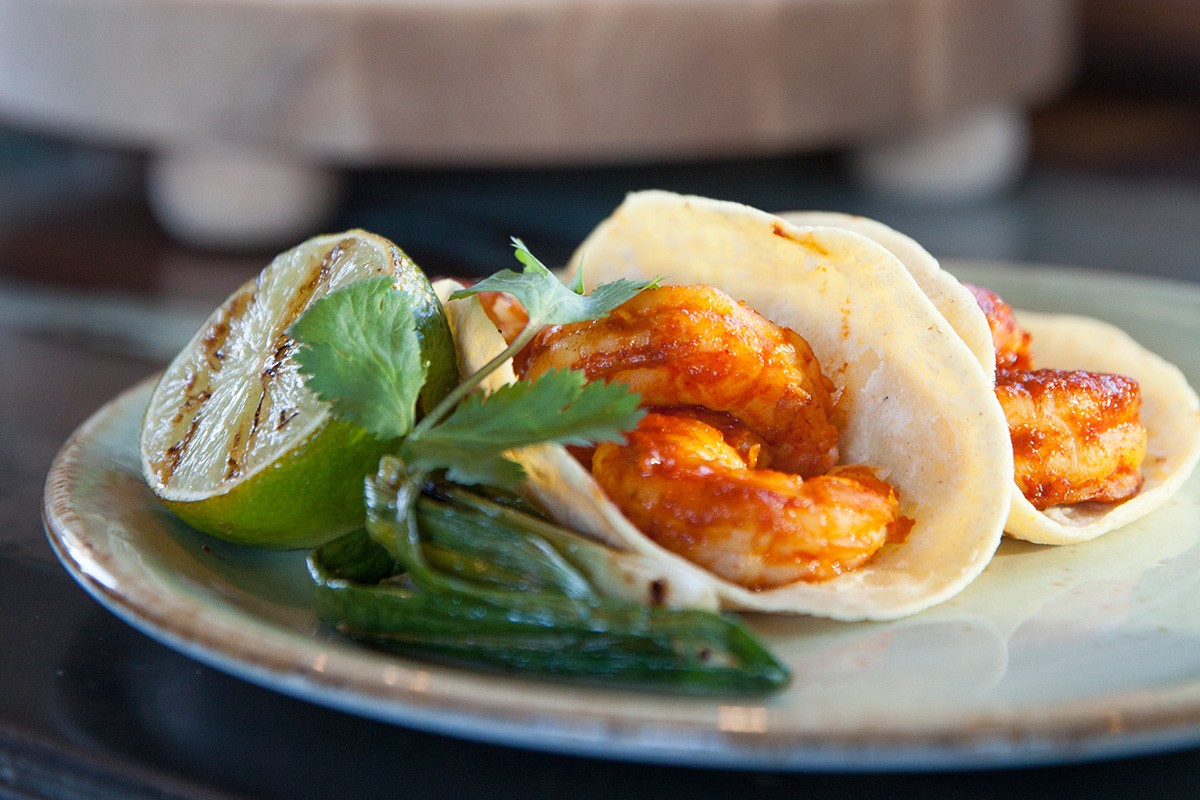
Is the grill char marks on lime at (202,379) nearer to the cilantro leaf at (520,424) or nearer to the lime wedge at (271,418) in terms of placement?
the lime wedge at (271,418)

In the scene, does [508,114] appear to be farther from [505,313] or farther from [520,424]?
[520,424]

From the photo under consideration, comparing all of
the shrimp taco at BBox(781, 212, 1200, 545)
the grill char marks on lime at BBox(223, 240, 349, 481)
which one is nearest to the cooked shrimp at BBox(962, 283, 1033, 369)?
the shrimp taco at BBox(781, 212, 1200, 545)

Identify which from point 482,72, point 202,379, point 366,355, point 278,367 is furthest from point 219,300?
point 366,355

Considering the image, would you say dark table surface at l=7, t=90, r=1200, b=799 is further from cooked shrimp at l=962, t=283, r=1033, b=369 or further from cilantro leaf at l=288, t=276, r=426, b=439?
cooked shrimp at l=962, t=283, r=1033, b=369

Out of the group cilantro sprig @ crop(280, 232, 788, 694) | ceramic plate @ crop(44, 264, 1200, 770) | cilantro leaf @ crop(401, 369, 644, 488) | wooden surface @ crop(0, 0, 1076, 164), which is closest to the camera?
ceramic plate @ crop(44, 264, 1200, 770)

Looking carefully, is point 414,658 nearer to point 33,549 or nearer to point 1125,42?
point 33,549

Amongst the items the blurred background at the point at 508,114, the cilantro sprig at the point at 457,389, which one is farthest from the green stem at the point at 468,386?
the blurred background at the point at 508,114

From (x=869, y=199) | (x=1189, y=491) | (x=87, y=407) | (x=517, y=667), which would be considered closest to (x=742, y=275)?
(x=1189, y=491)

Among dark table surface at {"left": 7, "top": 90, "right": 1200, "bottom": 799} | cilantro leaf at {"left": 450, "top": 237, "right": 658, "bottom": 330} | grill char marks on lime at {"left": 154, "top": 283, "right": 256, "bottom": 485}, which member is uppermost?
cilantro leaf at {"left": 450, "top": 237, "right": 658, "bottom": 330}
